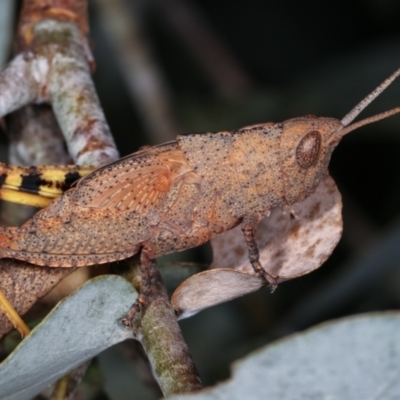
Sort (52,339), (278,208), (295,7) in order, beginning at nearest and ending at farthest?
(52,339)
(278,208)
(295,7)

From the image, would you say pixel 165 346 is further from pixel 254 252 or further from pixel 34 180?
pixel 34 180

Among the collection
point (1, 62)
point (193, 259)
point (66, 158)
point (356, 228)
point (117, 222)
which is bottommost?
point (356, 228)

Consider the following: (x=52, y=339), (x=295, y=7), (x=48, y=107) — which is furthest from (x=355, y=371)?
(x=295, y=7)

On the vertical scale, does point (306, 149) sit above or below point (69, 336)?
above

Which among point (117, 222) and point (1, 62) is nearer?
point (117, 222)

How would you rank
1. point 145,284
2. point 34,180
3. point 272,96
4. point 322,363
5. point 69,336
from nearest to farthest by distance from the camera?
point 322,363 → point 69,336 → point 145,284 → point 34,180 → point 272,96

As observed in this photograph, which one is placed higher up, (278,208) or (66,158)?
(66,158)

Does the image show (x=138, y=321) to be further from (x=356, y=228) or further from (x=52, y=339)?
(x=356, y=228)

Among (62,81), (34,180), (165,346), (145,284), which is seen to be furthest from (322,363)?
(62,81)
